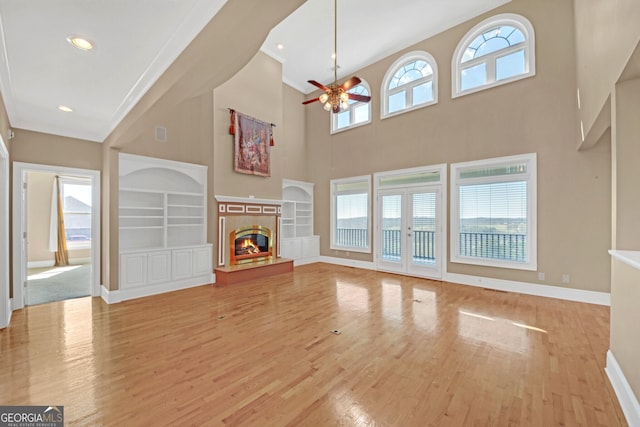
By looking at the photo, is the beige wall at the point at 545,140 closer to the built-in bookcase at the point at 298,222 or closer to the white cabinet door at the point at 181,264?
the built-in bookcase at the point at 298,222

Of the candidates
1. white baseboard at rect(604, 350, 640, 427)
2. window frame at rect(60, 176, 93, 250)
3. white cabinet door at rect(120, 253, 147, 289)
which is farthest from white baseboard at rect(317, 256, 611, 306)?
window frame at rect(60, 176, 93, 250)

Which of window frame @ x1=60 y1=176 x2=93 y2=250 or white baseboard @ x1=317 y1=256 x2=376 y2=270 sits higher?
window frame @ x1=60 y1=176 x2=93 y2=250

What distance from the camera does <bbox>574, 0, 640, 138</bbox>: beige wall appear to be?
1870mm

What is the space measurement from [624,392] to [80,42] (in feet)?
16.6

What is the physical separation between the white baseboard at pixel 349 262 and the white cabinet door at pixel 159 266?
433cm

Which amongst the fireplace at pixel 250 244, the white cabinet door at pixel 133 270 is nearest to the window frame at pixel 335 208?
the fireplace at pixel 250 244

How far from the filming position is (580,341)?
2994mm

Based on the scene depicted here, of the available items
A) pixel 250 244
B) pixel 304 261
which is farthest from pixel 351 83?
pixel 304 261

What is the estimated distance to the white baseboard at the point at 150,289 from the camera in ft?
14.6

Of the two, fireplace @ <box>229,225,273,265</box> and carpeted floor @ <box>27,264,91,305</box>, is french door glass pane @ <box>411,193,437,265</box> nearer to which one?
fireplace @ <box>229,225,273,265</box>

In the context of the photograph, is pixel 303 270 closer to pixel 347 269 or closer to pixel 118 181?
pixel 347 269

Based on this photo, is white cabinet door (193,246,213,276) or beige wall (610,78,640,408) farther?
white cabinet door (193,246,213,276)

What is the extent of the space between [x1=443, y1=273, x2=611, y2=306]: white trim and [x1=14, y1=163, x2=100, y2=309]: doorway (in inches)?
277

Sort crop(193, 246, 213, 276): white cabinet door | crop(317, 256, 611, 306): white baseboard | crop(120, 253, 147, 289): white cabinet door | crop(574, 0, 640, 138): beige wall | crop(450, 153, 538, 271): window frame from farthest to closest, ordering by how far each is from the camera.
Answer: crop(193, 246, 213, 276): white cabinet door, crop(450, 153, 538, 271): window frame, crop(120, 253, 147, 289): white cabinet door, crop(317, 256, 611, 306): white baseboard, crop(574, 0, 640, 138): beige wall
